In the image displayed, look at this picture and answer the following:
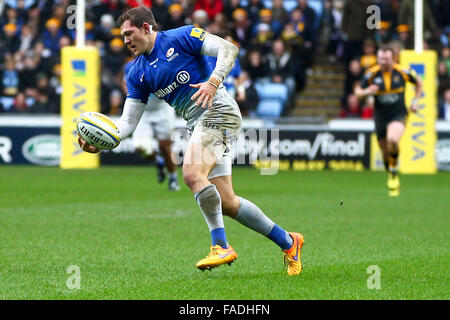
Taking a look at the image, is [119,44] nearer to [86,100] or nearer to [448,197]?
[86,100]

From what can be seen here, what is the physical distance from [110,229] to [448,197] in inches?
249

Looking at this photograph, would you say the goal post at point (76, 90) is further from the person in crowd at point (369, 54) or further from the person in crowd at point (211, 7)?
the person in crowd at point (369, 54)

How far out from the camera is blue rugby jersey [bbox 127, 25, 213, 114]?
24.5 ft

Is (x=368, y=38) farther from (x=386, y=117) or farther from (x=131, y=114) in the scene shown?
(x=131, y=114)

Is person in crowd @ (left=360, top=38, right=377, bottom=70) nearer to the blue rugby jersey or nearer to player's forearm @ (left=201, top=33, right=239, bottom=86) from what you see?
the blue rugby jersey

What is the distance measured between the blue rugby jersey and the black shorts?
8.64 metres

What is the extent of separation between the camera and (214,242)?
24.1 ft

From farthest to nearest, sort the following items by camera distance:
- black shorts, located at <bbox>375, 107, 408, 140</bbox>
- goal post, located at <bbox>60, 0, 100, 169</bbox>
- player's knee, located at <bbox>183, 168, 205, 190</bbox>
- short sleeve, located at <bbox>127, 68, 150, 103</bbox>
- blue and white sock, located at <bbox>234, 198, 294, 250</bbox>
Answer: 1. goal post, located at <bbox>60, 0, 100, 169</bbox>
2. black shorts, located at <bbox>375, 107, 408, 140</bbox>
3. short sleeve, located at <bbox>127, 68, 150, 103</bbox>
4. blue and white sock, located at <bbox>234, 198, 294, 250</bbox>
5. player's knee, located at <bbox>183, 168, 205, 190</bbox>

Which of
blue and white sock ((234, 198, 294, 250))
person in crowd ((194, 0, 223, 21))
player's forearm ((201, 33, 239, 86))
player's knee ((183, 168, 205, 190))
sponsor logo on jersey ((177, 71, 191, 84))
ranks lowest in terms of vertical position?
blue and white sock ((234, 198, 294, 250))

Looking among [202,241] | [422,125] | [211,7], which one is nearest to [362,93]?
[422,125]

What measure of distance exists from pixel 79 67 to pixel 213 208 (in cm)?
1419

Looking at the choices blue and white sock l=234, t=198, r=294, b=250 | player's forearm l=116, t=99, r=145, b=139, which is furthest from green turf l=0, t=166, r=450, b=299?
player's forearm l=116, t=99, r=145, b=139

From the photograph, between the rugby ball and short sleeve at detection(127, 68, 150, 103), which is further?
short sleeve at detection(127, 68, 150, 103)
